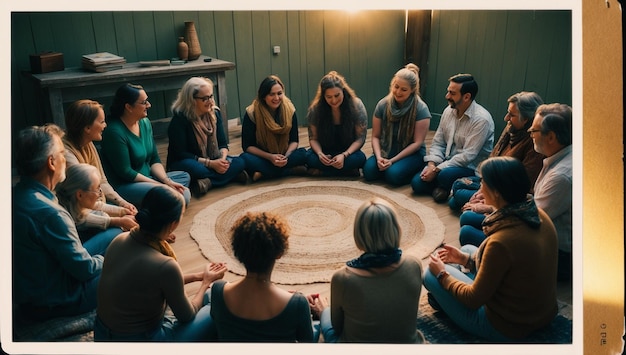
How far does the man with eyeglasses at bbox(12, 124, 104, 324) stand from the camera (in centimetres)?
167

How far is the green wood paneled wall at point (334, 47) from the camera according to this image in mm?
3562

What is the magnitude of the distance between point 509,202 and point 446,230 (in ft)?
3.18

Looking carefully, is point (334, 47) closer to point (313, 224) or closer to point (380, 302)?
point (313, 224)

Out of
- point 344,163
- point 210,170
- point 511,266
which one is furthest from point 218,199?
point 511,266

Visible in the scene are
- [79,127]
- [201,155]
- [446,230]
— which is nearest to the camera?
[79,127]

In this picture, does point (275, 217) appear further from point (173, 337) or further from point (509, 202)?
point (509, 202)

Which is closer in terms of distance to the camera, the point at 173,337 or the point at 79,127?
the point at 173,337

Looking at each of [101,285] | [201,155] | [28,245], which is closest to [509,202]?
[101,285]

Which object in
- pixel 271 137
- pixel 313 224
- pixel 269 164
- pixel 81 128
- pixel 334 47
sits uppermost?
pixel 334 47

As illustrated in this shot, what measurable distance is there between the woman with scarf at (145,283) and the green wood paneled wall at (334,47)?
216cm

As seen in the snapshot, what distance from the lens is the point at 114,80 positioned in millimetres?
3229

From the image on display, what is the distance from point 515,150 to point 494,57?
150 cm

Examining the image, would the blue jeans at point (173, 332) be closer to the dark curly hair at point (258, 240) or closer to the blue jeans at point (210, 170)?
the dark curly hair at point (258, 240)

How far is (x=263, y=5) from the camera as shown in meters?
1.46
